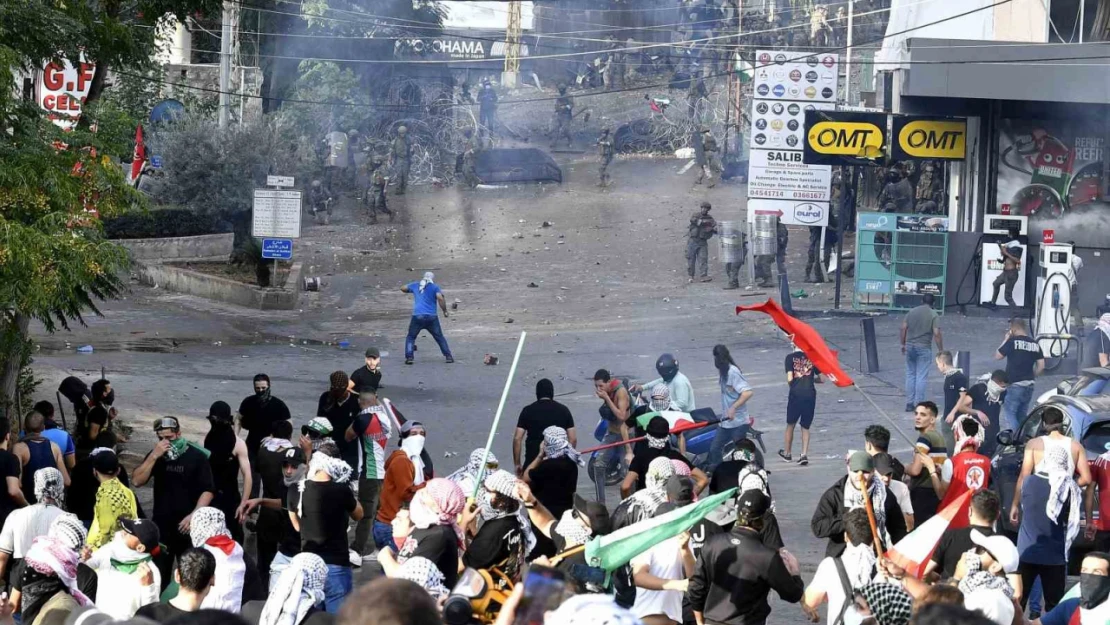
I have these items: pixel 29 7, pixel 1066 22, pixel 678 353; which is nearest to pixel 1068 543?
pixel 29 7

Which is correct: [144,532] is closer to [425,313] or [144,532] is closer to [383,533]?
[383,533]

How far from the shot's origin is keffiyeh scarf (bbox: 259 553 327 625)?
5602mm

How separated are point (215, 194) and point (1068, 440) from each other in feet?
71.5

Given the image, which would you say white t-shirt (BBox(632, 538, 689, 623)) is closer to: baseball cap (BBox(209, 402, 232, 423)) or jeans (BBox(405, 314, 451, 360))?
baseball cap (BBox(209, 402, 232, 423))

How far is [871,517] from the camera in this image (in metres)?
6.81

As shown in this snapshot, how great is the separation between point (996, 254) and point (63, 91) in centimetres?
1266

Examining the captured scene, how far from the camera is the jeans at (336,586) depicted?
21.5 feet

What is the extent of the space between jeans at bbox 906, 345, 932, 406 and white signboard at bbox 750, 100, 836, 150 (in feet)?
26.1

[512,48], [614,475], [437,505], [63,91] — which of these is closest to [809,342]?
[614,475]

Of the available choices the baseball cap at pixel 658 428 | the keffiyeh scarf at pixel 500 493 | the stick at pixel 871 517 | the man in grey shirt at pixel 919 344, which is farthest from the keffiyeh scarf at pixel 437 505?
the man in grey shirt at pixel 919 344

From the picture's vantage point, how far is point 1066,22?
2216cm

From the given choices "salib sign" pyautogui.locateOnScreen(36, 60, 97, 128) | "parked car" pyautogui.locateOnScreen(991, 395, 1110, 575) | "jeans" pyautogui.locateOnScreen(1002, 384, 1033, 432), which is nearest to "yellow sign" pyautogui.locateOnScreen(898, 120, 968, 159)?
"jeans" pyautogui.locateOnScreen(1002, 384, 1033, 432)

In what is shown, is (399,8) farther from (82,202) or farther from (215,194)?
(82,202)

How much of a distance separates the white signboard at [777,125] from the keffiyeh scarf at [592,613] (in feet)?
61.7
